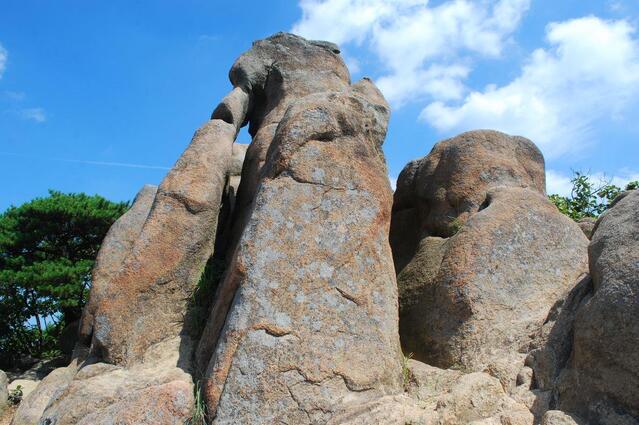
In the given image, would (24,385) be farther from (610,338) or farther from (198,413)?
(610,338)

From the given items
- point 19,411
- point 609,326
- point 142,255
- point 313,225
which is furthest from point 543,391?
point 19,411

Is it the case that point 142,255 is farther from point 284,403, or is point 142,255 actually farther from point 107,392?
point 284,403

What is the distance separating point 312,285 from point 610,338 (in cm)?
252

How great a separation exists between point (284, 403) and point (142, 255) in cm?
280

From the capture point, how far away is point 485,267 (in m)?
6.92

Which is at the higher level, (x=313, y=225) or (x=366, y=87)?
(x=366, y=87)

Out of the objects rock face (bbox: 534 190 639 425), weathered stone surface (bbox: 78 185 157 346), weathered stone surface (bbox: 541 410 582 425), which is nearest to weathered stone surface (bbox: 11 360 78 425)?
weathered stone surface (bbox: 78 185 157 346)

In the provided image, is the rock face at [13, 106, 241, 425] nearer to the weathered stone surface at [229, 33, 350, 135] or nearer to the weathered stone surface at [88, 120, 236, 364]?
the weathered stone surface at [88, 120, 236, 364]

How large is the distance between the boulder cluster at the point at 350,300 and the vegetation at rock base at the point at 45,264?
265 inches

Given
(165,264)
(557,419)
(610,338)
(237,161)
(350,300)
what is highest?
(237,161)

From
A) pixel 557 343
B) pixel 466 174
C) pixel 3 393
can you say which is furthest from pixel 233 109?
pixel 3 393

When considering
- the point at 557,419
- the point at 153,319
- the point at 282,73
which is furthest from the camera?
the point at 282,73

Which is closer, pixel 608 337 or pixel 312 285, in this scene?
pixel 608 337

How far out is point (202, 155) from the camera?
27.3ft
